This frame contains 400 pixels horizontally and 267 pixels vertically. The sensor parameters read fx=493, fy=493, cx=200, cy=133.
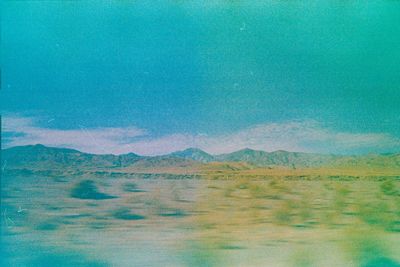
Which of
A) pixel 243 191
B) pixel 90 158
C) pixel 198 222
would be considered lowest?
pixel 198 222

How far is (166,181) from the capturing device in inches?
211

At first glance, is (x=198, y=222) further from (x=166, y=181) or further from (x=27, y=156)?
(x=27, y=156)

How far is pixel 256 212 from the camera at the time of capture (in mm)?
5359

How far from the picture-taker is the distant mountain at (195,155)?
5355 mm

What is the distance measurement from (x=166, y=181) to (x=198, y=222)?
56 cm

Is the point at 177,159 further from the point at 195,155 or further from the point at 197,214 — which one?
the point at 197,214

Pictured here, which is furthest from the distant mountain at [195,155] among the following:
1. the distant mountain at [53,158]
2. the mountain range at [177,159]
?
the distant mountain at [53,158]

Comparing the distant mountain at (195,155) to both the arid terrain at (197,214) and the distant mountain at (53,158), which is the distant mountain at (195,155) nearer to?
the arid terrain at (197,214)

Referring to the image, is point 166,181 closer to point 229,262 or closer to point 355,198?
point 229,262

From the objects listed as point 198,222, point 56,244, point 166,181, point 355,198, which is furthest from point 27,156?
point 355,198

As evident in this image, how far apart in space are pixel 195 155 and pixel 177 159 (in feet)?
0.71

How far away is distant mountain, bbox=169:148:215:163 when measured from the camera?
5355 millimetres

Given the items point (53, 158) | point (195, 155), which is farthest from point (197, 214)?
point (53, 158)

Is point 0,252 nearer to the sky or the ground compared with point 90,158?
nearer to the ground
